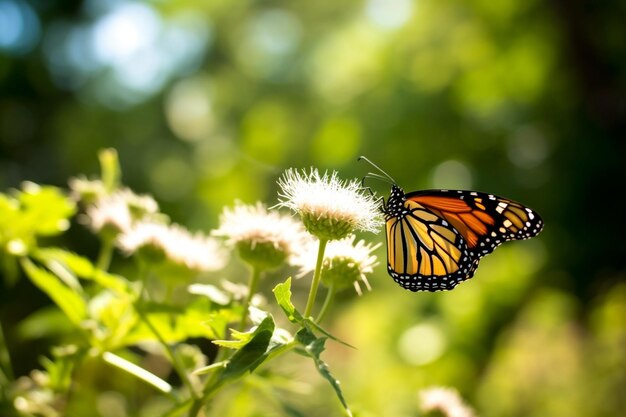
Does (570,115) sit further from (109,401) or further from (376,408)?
(109,401)

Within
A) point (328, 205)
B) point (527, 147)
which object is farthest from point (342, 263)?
point (527, 147)

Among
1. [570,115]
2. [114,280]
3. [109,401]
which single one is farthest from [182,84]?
[114,280]

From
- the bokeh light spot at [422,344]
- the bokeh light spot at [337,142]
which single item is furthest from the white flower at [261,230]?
the bokeh light spot at [337,142]

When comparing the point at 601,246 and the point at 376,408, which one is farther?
the point at 601,246

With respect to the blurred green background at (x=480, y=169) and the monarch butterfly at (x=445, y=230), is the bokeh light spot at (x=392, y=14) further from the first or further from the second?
the monarch butterfly at (x=445, y=230)

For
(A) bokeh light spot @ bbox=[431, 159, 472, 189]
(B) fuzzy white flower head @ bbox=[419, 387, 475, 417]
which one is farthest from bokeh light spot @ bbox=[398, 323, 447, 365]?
(B) fuzzy white flower head @ bbox=[419, 387, 475, 417]

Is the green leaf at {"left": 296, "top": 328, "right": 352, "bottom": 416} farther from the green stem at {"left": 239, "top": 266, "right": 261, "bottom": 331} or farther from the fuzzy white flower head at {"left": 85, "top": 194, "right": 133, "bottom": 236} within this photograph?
the fuzzy white flower head at {"left": 85, "top": 194, "right": 133, "bottom": 236}
